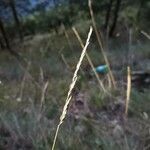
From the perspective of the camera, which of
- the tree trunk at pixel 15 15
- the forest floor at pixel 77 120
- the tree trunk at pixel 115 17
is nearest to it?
the forest floor at pixel 77 120

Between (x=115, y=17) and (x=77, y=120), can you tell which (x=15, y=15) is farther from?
(x=77, y=120)

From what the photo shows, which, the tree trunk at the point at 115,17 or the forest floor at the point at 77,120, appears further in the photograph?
the tree trunk at the point at 115,17

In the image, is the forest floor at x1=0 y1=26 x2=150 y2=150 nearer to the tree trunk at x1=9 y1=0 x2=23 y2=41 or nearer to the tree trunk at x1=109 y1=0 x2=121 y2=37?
the tree trunk at x1=109 y1=0 x2=121 y2=37

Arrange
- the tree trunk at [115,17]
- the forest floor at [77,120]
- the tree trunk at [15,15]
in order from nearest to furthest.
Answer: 1. the forest floor at [77,120]
2. the tree trunk at [115,17]
3. the tree trunk at [15,15]

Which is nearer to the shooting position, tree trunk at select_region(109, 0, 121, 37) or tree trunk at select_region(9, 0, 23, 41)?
tree trunk at select_region(109, 0, 121, 37)

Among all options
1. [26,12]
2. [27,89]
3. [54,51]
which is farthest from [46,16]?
[27,89]

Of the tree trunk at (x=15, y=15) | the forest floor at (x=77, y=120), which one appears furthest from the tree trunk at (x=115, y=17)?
the forest floor at (x=77, y=120)

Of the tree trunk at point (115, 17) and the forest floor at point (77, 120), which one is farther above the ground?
the forest floor at point (77, 120)

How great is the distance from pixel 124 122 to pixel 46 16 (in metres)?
11.7

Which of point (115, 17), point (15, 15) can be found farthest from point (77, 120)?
point (15, 15)

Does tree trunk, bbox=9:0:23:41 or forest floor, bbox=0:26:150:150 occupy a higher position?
forest floor, bbox=0:26:150:150

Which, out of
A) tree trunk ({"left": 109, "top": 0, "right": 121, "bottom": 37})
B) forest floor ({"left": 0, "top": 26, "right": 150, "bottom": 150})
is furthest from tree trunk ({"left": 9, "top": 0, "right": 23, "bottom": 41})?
forest floor ({"left": 0, "top": 26, "right": 150, "bottom": 150})

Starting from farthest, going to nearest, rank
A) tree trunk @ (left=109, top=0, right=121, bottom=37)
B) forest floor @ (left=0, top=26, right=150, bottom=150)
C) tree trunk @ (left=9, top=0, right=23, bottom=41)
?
tree trunk @ (left=9, top=0, right=23, bottom=41)
tree trunk @ (left=109, top=0, right=121, bottom=37)
forest floor @ (left=0, top=26, right=150, bottom=150)

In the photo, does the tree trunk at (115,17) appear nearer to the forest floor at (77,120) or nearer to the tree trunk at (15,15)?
the tree trunk at (15,15)
